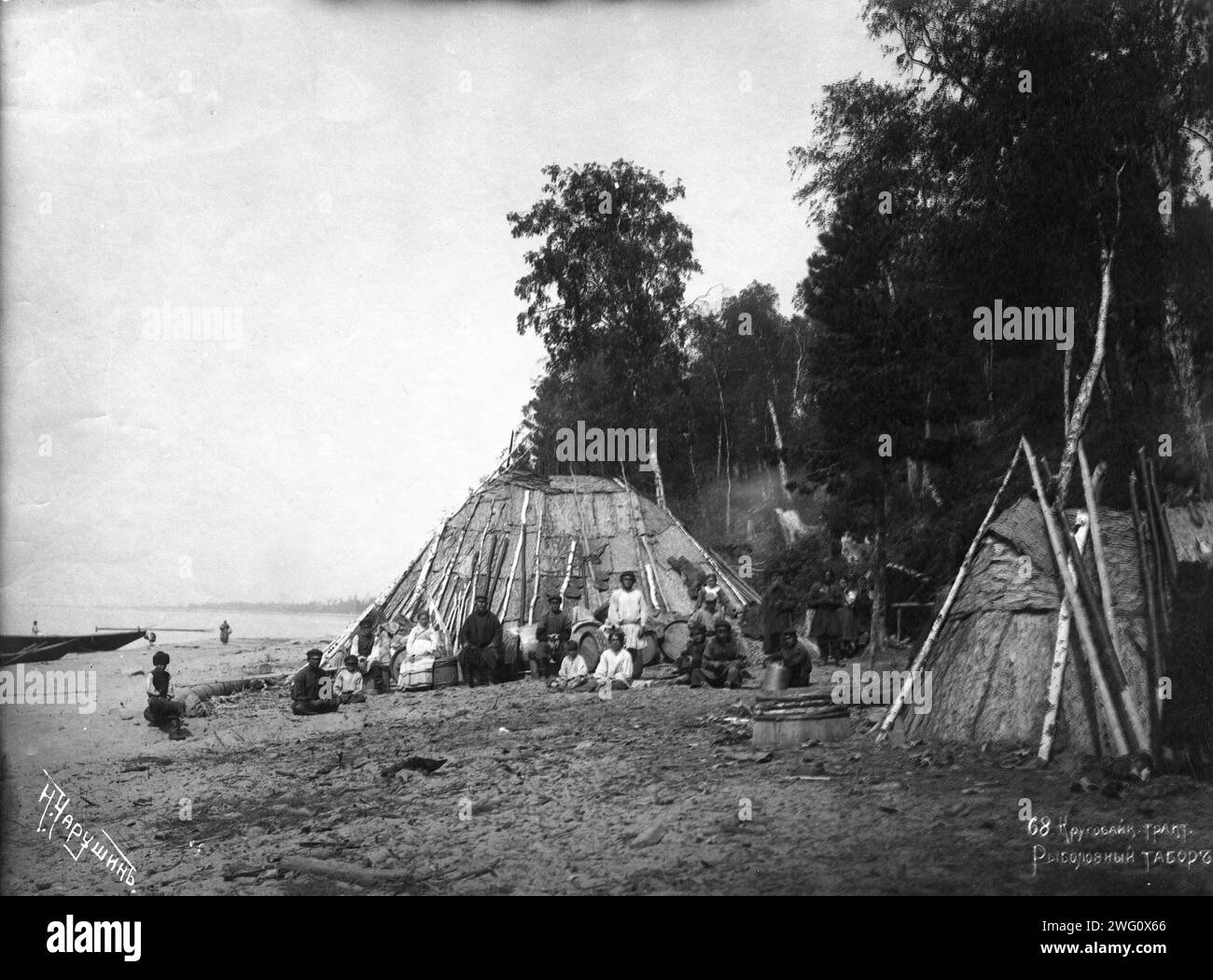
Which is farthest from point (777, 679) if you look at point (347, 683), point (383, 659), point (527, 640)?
point (383, 659)

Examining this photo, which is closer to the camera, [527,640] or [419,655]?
[419,655]

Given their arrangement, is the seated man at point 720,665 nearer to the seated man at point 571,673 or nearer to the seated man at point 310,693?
the seated man at point 571,673

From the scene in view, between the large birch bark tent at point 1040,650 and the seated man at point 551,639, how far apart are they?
533 centimetres

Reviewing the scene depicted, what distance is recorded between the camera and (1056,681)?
566 cm

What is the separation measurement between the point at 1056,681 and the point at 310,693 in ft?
22.3

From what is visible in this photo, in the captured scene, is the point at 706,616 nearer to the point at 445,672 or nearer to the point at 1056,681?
the point at 445,672

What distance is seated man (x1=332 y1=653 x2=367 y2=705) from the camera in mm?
10031

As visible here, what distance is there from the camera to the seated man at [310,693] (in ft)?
30.4

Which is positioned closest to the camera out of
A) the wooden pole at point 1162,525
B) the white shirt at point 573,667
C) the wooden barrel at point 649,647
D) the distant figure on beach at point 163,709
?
the wooden pole at point 1162,525

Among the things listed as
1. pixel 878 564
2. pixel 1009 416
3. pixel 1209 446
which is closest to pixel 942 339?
pixel 1009 416

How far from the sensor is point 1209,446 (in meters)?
7.41

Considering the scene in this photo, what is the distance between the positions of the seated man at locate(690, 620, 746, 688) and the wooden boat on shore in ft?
19.9

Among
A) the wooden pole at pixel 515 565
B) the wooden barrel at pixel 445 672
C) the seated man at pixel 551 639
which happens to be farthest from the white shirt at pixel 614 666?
the wooden pole at pixel 515 565

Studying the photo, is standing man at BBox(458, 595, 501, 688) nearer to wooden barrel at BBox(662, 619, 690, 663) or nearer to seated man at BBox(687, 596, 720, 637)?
wooden barrel at BBox(662, 619, 690, 663)
